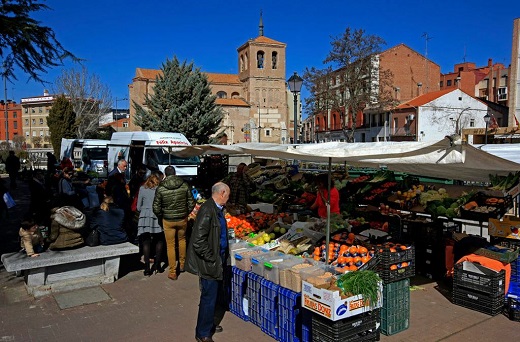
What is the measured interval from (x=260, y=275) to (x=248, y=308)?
50cm

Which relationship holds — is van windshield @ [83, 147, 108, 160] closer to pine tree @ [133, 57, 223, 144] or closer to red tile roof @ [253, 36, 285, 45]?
pine tree @ [133, 57, 223, 144]

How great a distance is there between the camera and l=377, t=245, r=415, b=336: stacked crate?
15.4 feet

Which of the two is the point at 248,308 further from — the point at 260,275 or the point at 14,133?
the point at 14,133

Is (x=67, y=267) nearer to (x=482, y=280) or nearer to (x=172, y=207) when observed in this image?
(x=172, y=207)

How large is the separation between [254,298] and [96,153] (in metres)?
19.2

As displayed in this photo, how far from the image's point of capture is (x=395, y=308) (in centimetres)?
475

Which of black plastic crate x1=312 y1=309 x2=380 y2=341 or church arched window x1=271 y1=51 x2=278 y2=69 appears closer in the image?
black plastic crate x1=312 y1=309 x2=380 y2=341

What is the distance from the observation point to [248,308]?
5.10 m

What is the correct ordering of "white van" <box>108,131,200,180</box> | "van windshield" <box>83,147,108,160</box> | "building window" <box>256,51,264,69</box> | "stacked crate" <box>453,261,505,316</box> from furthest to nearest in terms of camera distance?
1. "building window" <box>256,51,264,69</box>
2. "van windshield" <box>83,147,108,160</box>
3. "white van" <box>108,131,200,180</box>
4. "stacked crate" <box>453,261,505,316</box>

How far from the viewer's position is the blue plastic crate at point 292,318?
4262 mm

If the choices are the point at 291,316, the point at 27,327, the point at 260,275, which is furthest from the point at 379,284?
the point at 27,327

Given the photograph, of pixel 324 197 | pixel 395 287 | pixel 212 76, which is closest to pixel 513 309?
pixel 395 287

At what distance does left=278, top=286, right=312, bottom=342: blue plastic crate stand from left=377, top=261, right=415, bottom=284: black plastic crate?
1060 mm

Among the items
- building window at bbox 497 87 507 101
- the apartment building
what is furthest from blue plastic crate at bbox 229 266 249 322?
the apartment building
